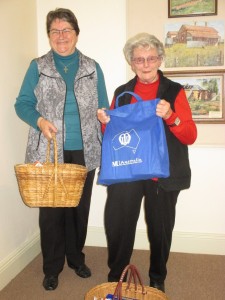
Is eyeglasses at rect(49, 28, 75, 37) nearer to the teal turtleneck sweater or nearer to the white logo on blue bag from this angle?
the teal turtleneck sweater

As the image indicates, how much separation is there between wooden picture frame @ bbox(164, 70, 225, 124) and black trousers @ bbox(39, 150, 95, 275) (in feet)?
3.15

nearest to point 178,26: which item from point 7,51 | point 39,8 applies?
point 39,8

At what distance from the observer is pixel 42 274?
223cm

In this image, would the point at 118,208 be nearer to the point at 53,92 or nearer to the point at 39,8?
the point at 53,92

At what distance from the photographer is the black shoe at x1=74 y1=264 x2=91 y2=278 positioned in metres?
2.18

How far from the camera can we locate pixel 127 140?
1656 millimetres

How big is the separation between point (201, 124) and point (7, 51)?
1.44 metres

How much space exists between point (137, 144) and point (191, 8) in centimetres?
134

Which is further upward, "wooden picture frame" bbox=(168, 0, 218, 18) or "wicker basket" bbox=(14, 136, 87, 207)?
"wooden picture frame" bbox=(168, 0, 218, 18)

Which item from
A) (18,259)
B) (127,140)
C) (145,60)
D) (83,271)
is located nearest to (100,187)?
(83,271)

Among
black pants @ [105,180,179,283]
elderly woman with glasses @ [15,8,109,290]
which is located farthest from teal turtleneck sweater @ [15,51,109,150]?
black pants @ [105,180,179,283]

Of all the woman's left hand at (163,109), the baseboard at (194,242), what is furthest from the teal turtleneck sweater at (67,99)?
the baseboard at (194,242)

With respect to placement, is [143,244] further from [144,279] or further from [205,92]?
[205,92]

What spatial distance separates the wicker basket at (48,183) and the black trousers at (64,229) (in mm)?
252
